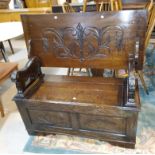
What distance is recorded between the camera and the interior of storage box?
51.3 inches

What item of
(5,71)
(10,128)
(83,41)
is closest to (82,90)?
(83,41)

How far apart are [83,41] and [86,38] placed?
0.04 metres

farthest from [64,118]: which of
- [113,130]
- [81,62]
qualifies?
[81,62]

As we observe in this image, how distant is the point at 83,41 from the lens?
143cm

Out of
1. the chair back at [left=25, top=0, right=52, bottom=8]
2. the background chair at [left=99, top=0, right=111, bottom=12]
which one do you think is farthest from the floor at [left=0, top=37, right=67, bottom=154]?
the chair back at [left=25, top=0, right=52, bottom=8]

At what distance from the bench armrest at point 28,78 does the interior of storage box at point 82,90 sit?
5 centimetres

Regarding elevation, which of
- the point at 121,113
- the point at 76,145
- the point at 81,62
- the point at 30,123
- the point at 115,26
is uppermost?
the point at 115,26

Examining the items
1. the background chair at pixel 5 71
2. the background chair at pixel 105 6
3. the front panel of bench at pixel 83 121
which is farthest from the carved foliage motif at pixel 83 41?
the background chair at pixel 105 6

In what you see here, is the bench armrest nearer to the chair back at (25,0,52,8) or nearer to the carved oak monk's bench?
the carved oak monk's bench

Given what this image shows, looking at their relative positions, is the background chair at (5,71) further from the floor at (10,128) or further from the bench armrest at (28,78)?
the bench armrest at (28,78)

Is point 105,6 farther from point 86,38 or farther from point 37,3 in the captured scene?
point 37,3

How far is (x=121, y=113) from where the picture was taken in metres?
1.18

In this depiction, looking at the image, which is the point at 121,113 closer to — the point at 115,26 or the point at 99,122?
the point at 99,122

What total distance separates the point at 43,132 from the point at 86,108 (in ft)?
1.66
